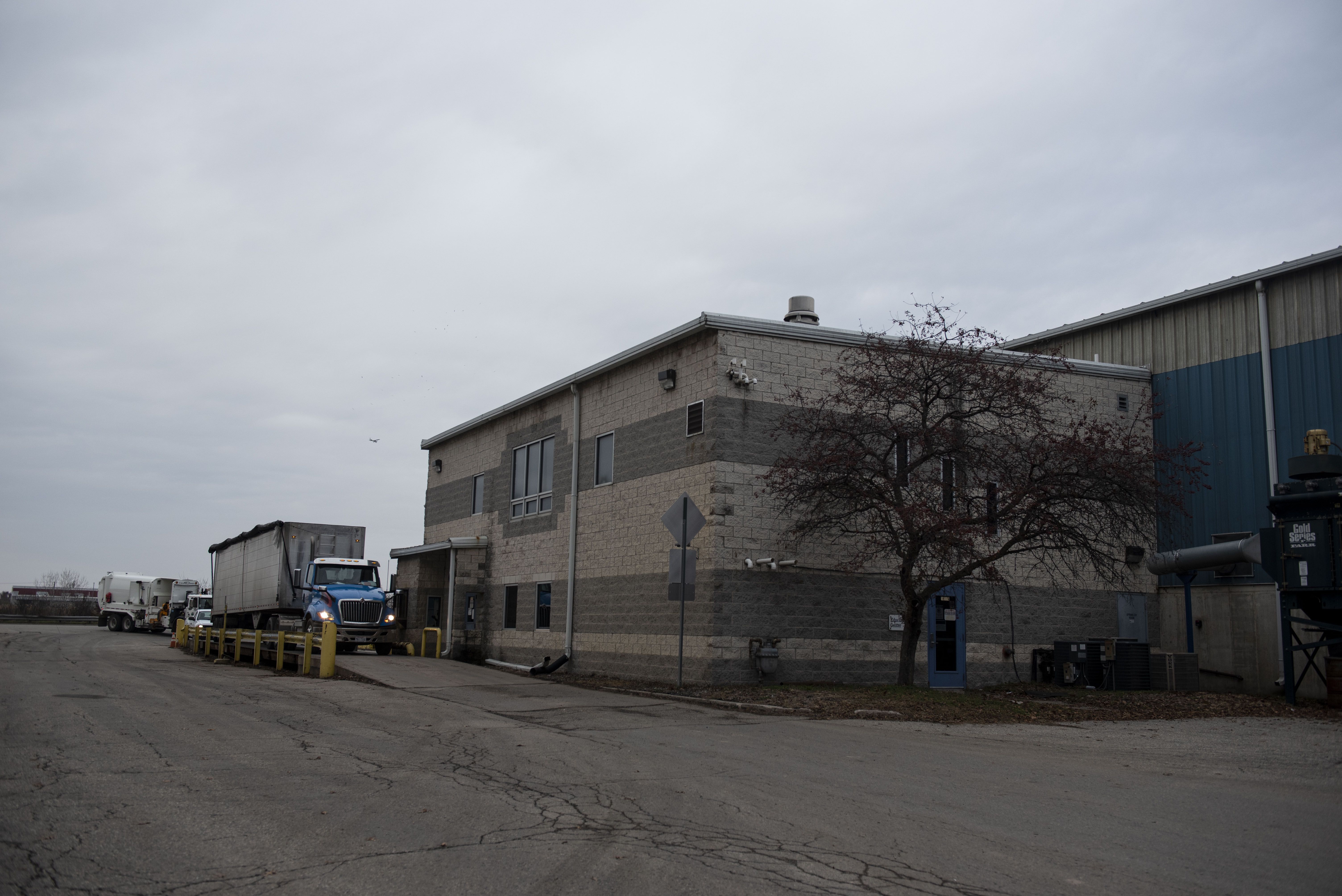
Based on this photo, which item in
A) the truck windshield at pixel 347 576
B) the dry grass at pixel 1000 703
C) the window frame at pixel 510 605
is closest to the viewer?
the dry grass at pixel 1000 703

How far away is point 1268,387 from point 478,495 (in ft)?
69.8

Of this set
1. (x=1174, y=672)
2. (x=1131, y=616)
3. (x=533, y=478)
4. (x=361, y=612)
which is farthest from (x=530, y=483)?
(x=1174, y=672)

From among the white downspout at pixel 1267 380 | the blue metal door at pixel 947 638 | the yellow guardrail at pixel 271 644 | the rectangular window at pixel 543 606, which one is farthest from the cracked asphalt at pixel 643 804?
the rectangular window at pixel 543 606

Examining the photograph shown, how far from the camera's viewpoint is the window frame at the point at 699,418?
20719 mm

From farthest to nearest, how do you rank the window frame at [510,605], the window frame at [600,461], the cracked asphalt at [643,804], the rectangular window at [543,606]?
the window frame at [510,605]
the rectangular window at [543,606]
the window frame at [600,461]
the cracked asphalt at [643,804]

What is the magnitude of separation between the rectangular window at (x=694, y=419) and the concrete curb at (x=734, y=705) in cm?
524

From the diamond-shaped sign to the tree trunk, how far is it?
13.5ft

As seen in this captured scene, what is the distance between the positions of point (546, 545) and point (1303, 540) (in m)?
16.6

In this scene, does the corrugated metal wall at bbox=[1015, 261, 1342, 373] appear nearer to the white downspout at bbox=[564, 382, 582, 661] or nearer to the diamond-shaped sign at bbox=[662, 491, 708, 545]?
the diamond-shaped sign at bbox=[662, 491, 708, 545]

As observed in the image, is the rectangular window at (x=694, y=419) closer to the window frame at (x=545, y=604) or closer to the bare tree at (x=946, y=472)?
the bare tree at (x=946, y=472)

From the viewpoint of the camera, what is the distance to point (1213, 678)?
23.2m

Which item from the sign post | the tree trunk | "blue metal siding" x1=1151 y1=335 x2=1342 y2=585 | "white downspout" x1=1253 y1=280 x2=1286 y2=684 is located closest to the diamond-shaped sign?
the sign post

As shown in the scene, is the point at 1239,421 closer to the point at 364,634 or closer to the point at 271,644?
the point at 364,634

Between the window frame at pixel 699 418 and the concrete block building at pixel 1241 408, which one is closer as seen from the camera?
the window frame at pixel 699 418
